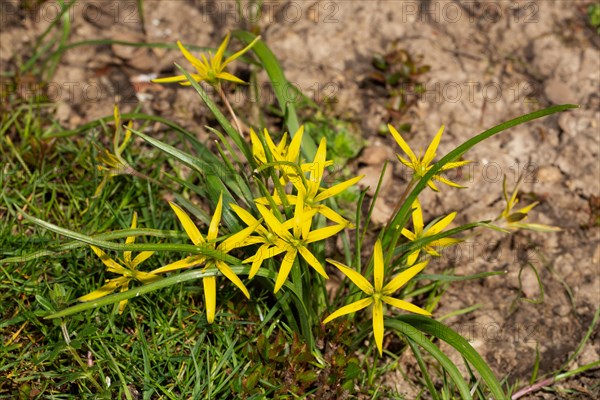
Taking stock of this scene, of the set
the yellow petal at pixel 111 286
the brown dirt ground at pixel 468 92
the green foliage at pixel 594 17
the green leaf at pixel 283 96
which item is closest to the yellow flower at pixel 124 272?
the yellow petal at pixel 111 286

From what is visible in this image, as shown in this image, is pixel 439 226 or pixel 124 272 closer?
pixel 124 272

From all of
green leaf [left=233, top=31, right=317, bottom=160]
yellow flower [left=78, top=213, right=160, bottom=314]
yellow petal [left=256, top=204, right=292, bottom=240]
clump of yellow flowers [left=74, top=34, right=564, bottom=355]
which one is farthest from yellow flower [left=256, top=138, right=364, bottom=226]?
green leaf [left=233, top=31, right=317, bottom=160]

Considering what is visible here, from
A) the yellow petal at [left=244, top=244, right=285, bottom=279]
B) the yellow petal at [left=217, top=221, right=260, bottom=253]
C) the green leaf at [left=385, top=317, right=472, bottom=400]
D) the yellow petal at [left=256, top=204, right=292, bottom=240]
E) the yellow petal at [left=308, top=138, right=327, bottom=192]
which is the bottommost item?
the green leaf at [left=385, top=317, right=472, bottom=400]

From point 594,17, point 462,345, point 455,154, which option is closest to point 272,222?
point 455,154

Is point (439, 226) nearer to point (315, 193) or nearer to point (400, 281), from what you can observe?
point (400, 281)

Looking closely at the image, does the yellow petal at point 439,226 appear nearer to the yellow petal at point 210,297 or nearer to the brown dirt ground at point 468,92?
the brown dirt ground at point 468,92

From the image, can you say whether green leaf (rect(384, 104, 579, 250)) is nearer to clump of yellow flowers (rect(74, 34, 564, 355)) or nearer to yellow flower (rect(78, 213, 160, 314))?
clump of yellow flowers (rect(74, 34, 564, 355))

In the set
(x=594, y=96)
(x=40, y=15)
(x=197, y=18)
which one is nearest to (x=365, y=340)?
(x=594, y=96)
